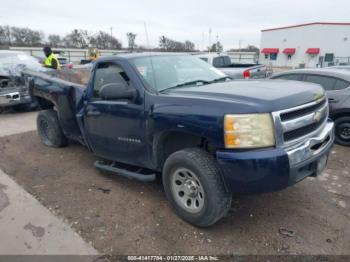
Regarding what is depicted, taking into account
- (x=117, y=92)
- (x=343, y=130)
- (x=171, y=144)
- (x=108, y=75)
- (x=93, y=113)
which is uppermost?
(x=108, y=75)

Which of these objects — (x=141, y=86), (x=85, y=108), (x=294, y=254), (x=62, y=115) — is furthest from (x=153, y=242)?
(x=62, y=115)

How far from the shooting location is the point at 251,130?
2.42 meters

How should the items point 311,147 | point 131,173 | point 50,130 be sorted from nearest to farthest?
point 311,147, point 131,173, point 50,130

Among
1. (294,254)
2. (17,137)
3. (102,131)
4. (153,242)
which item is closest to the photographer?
(294,254)

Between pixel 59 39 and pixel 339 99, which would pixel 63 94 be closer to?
pixel 339 99

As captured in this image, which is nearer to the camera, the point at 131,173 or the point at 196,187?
the point at 196,187

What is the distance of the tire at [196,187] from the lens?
266 cm

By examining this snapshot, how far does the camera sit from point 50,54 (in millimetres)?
9703

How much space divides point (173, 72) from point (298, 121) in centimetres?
163

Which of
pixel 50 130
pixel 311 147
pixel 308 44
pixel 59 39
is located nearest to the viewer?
pixel 311 147

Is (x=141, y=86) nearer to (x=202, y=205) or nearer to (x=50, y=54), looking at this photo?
(x=202, y=205)

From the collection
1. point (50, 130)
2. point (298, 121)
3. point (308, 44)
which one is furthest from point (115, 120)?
point (308, 44)

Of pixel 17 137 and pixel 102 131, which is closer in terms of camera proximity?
pixel 102 131

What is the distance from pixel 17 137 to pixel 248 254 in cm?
569
